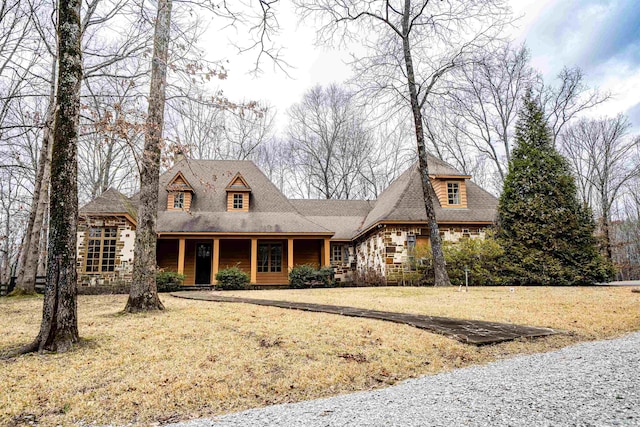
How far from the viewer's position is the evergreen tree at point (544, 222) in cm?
1303

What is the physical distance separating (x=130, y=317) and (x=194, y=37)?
5264 millimetres

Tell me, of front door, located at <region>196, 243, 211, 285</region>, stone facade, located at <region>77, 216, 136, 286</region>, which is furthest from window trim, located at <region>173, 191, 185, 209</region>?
stone facade, located at <region>77, 216, 136, 286</region>

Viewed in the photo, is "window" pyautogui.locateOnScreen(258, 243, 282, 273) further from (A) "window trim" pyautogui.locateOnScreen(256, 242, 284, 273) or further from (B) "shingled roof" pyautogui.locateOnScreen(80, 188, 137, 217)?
(B) "shingled roof" pyautogui.locateOnScreen(80, 188, 137, 217)

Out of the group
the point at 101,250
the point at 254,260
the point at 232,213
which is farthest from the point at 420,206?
the point at 101,250

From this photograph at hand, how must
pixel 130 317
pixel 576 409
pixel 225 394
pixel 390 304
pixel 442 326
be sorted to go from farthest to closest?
pixel 390 304, pixel 130 317, pixel 442 326, pixel 225 394, pixel 576 409

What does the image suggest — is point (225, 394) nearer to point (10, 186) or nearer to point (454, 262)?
point (454, 262)

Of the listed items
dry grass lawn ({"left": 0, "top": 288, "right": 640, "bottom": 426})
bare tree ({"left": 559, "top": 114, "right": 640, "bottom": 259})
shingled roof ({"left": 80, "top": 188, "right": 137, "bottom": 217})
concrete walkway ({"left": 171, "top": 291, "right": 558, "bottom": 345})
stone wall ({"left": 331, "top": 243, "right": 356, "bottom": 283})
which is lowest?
dry grass lawn ({"left": 0, "top": 288, "right": 640, "bottom": 426})

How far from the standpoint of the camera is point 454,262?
14508mm

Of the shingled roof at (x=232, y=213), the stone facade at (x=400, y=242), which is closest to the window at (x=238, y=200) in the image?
the shingled roof at (x=232, y=213)

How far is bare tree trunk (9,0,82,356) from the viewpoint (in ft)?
14.8

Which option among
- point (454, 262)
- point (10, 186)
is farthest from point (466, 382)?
point (10, 186)

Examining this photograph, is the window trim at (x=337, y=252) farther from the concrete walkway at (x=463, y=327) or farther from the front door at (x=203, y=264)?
the concrete walkway at (x=463, y=327)

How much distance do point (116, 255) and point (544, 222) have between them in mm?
17040

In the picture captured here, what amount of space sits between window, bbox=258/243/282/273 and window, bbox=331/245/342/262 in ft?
10.8
